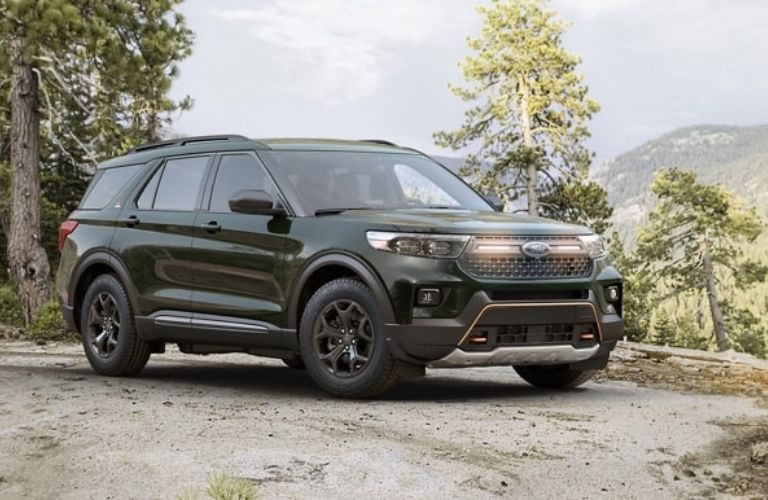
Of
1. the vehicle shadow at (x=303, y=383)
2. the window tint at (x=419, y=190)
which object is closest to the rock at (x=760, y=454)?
the vehicle shadow at (x=303, y=383)

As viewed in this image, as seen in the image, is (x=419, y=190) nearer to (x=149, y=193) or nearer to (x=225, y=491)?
(x=149, y=193)

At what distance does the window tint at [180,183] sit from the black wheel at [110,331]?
917mm

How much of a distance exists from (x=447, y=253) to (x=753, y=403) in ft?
9.48

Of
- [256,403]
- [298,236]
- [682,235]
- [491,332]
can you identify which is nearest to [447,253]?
[491,332]

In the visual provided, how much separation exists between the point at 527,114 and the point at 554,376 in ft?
114

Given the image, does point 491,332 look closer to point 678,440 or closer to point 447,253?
point 447,253

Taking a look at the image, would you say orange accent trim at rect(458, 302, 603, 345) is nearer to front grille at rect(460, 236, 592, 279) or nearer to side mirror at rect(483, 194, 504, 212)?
front grille at rect(460, 236, 592, 279)

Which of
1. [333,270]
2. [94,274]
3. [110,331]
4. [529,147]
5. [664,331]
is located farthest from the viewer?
[664,331]

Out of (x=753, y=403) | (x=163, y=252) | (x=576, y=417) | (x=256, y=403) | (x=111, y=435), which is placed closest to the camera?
(x=111, y=435)

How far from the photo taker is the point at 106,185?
1044cm

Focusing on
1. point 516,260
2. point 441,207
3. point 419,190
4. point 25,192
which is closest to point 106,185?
point 419,190

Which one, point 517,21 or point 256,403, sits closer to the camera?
point 256,403

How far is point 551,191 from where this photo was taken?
42.9 meters

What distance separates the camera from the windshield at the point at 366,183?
844cm
